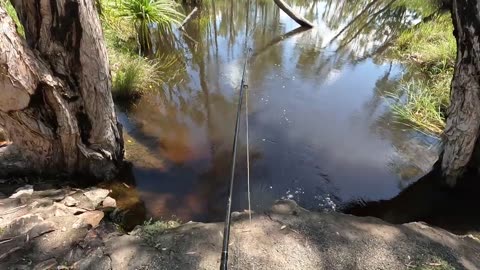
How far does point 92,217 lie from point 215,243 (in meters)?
0.88

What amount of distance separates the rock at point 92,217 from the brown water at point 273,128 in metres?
0.53

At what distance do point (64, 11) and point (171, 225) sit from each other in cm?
162

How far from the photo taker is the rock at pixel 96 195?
2.60 meters

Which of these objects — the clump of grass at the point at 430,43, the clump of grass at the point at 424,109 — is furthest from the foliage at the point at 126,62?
the clump of grass at the point at 430,43

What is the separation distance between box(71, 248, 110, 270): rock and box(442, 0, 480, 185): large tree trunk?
2.74 m

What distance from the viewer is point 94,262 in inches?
76.4

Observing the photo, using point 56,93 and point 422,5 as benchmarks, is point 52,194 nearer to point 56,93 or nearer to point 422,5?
point 56,93

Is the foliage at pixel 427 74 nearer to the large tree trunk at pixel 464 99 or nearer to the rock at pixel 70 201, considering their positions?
the large tree trunk at pixel 464 99

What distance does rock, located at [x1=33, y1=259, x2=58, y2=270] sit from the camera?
1843 mm

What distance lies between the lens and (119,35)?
5516mm

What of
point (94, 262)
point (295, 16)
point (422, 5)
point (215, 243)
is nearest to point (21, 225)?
point (94, 262)

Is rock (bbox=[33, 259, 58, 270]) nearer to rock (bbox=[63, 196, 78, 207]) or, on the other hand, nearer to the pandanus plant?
rock (bbox=[63, 196, 78, 207])

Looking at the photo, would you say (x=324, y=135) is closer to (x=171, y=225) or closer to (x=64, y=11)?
(x=171, y=225)

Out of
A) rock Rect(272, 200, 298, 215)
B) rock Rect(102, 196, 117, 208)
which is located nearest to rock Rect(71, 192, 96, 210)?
rock Rect(102, 196, 117, 208)
